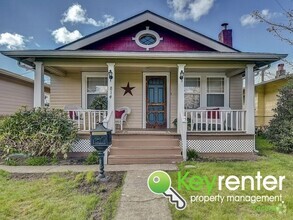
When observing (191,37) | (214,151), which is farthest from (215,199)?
(191,37)

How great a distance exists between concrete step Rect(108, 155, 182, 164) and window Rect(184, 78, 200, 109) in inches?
135

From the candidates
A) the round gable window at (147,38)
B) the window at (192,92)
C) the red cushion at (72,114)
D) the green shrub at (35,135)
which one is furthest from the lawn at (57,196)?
the round gable window at (147,38)

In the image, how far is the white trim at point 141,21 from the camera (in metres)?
8.89

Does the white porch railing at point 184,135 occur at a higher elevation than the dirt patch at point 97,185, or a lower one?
higher

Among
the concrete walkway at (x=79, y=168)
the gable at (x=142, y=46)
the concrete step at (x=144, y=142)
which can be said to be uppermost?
the gable at (x=142, y=46)

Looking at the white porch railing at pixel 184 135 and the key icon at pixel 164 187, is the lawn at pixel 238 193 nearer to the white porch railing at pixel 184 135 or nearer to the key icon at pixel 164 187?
the key icon at pixel 164 187

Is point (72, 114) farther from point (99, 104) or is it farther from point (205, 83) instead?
point (205, 83)

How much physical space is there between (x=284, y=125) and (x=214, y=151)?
2708mm

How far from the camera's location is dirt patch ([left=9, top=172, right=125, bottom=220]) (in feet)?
11.2

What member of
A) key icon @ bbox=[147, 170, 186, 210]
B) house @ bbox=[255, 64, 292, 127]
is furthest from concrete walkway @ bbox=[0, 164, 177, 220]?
house @ bbox=[255, 64, 292, 127]

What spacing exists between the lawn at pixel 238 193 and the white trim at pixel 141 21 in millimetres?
4988

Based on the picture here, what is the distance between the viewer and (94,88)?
9.15 m

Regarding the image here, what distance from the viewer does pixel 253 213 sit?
3.20m

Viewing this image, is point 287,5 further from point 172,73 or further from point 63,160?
point 63,160
